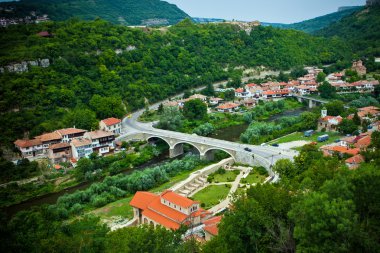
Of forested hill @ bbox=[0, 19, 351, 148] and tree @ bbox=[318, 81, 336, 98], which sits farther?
tree @ bbox=[318, 81, 336, 98]

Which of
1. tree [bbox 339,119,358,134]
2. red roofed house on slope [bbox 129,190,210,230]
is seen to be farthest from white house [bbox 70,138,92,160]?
tree [bbox 339,119,358,134]

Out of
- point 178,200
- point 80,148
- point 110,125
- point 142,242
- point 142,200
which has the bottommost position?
point 142,200

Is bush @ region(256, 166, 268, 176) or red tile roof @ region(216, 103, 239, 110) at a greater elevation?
red tile roof @ region(216, 103, 239, 110)

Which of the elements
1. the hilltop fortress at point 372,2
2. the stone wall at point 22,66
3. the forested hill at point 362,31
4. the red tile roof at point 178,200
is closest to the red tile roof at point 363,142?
the red tile roof at point 178,200

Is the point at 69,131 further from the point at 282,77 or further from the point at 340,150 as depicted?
the point at 282,77

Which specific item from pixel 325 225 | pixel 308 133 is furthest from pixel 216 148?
pixel 325 225

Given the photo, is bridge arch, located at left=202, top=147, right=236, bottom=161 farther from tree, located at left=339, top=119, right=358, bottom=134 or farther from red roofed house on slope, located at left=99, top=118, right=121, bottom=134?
tree, located at left=339, top=119, right=358, bottom=134

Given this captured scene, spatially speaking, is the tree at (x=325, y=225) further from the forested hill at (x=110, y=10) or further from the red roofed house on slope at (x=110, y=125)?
the forested hill at (x=110, y=10)
